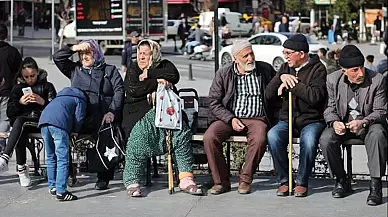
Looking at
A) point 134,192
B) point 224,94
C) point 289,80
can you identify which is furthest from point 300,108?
point 134,192

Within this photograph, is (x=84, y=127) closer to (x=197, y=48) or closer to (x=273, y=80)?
(x=273, y=80)

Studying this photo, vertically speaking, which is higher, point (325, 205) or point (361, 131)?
point (361, 131)

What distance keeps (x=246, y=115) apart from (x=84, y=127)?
167 cm

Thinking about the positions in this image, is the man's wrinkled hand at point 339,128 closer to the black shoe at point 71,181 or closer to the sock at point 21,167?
the black shoe at point 71,181

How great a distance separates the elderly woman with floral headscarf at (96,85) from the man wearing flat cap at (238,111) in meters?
0.99

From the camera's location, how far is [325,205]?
298 inches

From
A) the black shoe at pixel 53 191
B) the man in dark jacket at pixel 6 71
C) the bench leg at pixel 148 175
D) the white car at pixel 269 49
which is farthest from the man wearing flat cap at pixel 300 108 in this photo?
the white car at pixel 269 49

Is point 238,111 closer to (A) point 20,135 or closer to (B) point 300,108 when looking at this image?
(B) point 300,108

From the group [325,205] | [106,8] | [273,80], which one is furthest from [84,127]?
[106,8]

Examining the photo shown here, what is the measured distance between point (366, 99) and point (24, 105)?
348 cm

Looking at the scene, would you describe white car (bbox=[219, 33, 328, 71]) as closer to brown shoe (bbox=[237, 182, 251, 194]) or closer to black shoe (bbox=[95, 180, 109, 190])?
black shoe (bbox=[95, 180, 109, 190])

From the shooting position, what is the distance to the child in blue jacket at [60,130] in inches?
312

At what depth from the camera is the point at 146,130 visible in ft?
26.6

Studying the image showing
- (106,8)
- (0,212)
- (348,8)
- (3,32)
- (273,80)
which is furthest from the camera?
(348,8)
